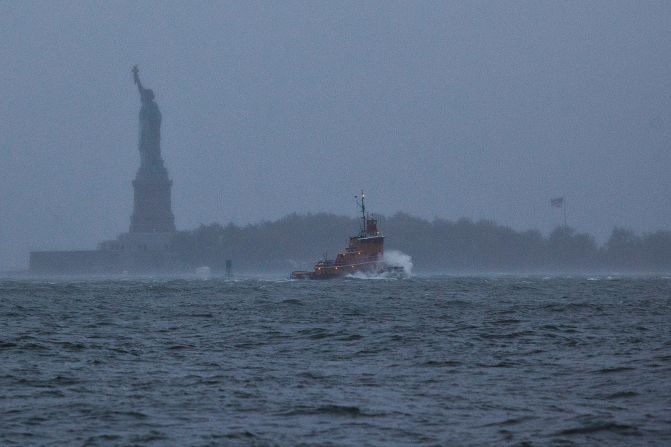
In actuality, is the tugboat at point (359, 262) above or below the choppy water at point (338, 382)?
above

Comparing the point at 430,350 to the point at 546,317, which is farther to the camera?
the point at 546,317

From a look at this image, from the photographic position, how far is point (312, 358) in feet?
98.9

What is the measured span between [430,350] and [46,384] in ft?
40.7

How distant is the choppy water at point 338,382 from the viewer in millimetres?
18562

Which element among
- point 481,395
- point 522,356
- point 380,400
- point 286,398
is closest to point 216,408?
point 286,398

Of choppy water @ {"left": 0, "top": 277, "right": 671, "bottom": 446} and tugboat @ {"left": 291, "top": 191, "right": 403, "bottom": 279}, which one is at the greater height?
tugboat @ {"left": 291, "top": 191, "right": 403, "bottom": 279}

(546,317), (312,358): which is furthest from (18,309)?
(312,358)

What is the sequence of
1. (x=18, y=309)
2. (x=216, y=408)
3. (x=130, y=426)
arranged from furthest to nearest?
(x=18, y=309)
(x=216, y=408)
(x=130, y=426)

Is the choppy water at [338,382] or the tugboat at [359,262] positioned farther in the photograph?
the tugboat at [359,262]

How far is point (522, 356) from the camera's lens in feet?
99.7

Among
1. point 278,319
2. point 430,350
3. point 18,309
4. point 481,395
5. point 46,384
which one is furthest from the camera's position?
point 18,309

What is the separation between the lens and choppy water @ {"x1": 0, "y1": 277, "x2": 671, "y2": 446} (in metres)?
18.6

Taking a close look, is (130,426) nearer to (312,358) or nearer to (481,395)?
(481,395)

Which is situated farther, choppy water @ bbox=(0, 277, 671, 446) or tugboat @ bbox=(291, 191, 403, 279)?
tugboat @ bbox=(291, 191, 403, 279)
